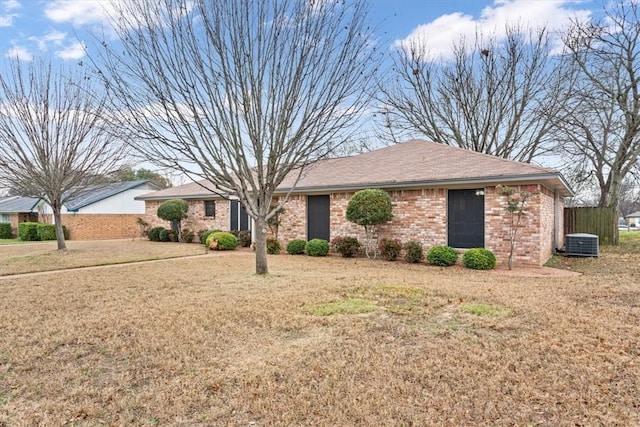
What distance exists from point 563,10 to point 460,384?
63.2 feet

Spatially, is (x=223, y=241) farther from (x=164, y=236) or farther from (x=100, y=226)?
(x=100, y=226)

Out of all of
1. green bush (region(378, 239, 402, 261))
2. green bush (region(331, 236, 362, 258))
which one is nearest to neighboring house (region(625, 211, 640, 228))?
green bush (region(378, 239, 402, 261))

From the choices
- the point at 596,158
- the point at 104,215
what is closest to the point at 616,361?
the point at 596,158

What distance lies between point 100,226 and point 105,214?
89 cm

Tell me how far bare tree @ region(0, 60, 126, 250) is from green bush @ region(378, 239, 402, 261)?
9800 mm

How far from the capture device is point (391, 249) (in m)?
12.0

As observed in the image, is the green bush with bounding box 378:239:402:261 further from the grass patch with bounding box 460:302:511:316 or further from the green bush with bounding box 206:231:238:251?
the green bush with bounding box 206:231:238:251

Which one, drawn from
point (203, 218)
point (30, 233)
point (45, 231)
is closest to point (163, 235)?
point (203, 218)

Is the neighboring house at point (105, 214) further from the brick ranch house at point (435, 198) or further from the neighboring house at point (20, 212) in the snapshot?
the brick ranch house at point (435, 198)

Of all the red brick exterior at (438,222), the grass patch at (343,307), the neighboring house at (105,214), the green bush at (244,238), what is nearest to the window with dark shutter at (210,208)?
the green bush at (244,238)

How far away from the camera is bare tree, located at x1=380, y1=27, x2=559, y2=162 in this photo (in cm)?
1980

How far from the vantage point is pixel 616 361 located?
145 inches

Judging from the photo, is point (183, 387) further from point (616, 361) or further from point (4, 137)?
point (4, 137)

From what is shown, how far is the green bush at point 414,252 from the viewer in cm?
1157
